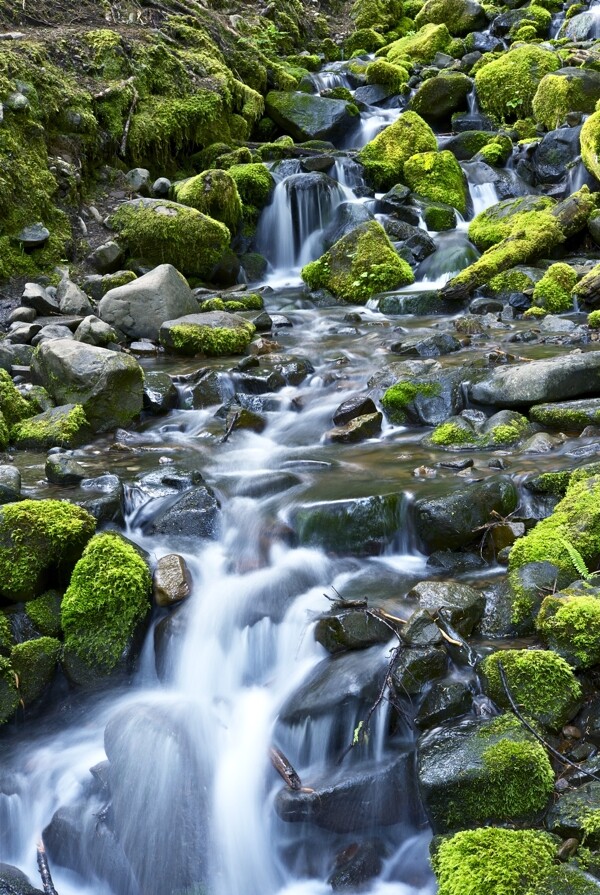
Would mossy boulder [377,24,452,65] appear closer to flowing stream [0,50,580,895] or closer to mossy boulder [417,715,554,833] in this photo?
flowing stream [0,50,580,895]

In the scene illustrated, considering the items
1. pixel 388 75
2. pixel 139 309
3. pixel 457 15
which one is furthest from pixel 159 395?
pixel 457 15

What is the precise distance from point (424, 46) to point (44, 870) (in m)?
22.5

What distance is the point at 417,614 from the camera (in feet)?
12.5

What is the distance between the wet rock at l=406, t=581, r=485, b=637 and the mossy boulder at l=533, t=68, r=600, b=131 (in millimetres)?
14224

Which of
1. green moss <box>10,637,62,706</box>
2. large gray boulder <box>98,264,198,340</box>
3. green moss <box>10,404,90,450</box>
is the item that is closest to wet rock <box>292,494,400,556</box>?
green moss <box>10,637,62,706</box>

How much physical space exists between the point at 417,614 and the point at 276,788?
1.10 meters

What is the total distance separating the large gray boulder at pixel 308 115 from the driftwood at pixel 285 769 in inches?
594

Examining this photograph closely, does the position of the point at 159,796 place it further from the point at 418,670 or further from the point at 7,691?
the point at 418,670

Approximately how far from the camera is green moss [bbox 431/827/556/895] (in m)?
2.77

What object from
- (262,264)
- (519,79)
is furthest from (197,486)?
(519,79)

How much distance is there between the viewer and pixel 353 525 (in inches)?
198

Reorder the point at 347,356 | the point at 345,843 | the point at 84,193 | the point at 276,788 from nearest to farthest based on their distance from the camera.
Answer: the point at 345,843, the point at 276,788, the point at 347,356, the point at 84,193

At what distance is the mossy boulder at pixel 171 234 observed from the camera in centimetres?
1130

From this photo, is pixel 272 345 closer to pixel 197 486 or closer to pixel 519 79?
pixel 197 486
